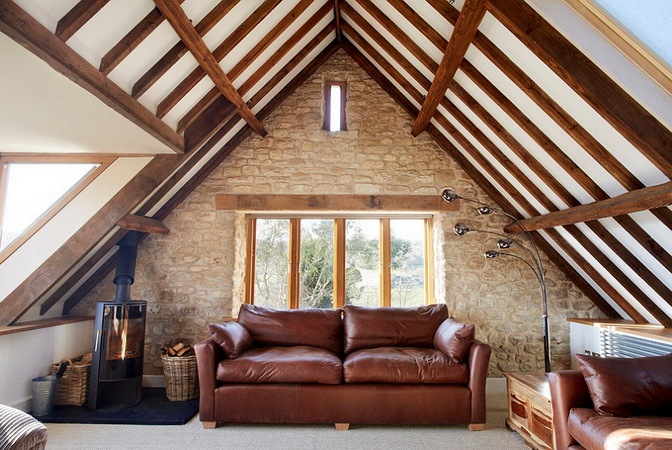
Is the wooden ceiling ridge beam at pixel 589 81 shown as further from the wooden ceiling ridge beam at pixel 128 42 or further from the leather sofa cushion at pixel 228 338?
the leather sofa cushion at pixel 228 338

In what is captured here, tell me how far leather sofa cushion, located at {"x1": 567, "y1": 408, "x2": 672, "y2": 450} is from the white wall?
441 centimetres

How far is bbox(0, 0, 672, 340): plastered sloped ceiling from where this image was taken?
2.20 meters

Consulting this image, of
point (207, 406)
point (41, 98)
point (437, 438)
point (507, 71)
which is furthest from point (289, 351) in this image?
point (507, 71)

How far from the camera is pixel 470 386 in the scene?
3.28 metres

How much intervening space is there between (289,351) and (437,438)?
147 centimetres

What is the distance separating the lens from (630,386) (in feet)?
7.48

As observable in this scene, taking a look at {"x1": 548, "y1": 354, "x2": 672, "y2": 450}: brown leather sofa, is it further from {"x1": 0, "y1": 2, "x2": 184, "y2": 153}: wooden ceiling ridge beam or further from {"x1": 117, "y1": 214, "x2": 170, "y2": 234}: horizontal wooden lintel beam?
{"x1": 117, "y1": 214, "x2": 170, "y2": 234}: horizontal wooden lintel beam

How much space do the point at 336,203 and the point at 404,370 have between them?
212 centimetres

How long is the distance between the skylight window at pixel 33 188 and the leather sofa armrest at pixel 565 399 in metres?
4.31

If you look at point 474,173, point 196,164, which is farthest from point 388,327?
point 196,164

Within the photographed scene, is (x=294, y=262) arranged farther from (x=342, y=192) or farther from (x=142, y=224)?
(x=142, y=224)

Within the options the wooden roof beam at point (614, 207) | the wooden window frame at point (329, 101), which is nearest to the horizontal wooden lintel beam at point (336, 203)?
the wooden window frame at point (329, 101)

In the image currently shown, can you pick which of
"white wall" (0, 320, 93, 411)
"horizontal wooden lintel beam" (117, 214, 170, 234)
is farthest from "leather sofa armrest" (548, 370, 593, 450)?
"white wall" (0, 320, 93, 411)

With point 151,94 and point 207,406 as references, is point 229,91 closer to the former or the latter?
point 151,94
